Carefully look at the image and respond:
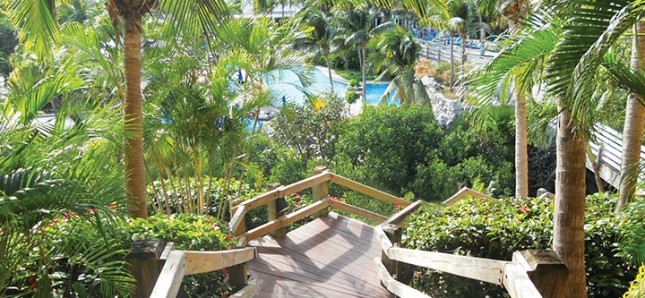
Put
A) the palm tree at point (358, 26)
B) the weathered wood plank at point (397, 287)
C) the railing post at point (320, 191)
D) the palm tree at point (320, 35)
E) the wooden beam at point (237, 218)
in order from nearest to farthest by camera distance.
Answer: the weathered wood plank at point (397, 287)
the wooden beam at point (237, 218)
the railing post at point (320, 191)
the palm tree at point (358, 26)
the palm tree at point (320, 35)

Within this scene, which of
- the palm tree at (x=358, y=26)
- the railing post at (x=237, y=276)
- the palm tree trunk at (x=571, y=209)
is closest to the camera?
the palm tree trunk at (x=571, y=209)

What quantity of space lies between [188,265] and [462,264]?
1556 mm

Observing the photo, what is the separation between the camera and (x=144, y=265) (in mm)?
3160

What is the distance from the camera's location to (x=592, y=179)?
16078mm

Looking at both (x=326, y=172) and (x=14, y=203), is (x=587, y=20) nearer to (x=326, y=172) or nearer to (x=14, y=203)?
(x=14, y=203)

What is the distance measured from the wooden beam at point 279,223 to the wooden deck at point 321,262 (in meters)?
0.17

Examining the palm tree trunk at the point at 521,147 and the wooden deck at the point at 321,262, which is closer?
the wooden deck at the point at 321,262

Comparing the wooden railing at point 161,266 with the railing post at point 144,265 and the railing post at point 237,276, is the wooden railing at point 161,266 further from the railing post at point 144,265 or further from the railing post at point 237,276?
the railing post at point 237,276

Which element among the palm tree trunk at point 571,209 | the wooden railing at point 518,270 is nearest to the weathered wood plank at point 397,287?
the wooden railing at point 518,270

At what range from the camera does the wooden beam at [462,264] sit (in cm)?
321

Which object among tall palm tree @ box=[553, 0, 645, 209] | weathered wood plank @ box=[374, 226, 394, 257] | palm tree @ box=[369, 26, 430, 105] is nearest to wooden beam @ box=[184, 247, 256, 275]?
weathered wood plank @ box=[374, 226, 394, 257]

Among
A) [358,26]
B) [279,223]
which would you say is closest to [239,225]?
[279,223]

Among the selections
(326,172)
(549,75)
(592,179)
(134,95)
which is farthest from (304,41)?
A: (549,75)

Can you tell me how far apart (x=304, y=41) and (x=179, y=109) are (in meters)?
28.5
